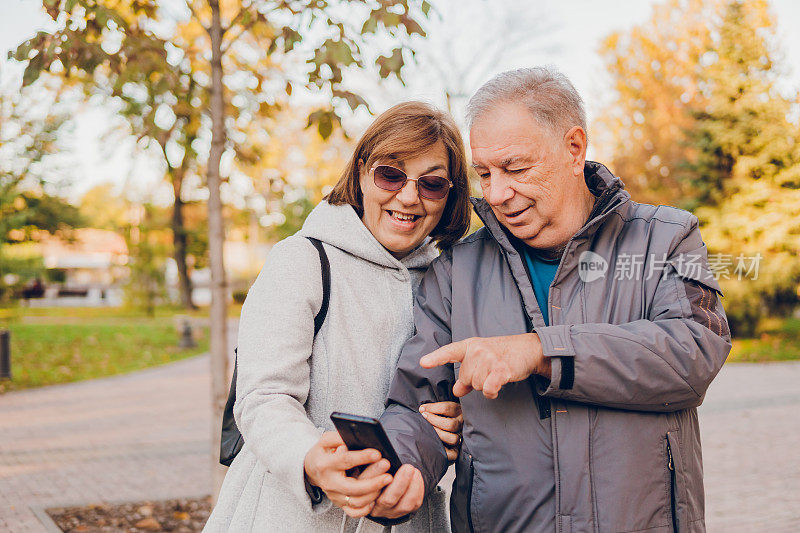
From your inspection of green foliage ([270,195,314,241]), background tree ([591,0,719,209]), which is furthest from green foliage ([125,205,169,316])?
background tree ([591,0,719,209])

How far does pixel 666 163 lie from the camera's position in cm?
2314

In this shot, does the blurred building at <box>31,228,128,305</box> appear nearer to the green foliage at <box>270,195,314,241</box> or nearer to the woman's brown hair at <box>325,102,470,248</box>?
the green foliage at <box>270,195,314,241</box>

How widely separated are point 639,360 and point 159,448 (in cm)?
672

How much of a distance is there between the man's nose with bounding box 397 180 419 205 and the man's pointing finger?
0.59 meters

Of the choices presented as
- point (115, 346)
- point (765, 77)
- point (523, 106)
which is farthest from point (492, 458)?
point (765, 77)

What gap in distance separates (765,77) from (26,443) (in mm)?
16228

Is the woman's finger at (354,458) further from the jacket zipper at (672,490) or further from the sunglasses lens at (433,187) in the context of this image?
the sunglasses lens at (433,187)

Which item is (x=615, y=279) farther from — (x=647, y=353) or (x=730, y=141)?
(x=730, y=141)

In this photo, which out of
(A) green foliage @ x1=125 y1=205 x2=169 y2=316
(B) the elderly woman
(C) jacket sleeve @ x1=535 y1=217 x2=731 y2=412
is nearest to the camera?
(C) jacket sleeve @ x1=535 y1=217 x2=731 y2=412

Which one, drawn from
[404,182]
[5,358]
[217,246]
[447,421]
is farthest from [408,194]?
[5,358]

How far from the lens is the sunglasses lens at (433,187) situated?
7.11 ft

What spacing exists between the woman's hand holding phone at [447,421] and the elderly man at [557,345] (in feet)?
0.09

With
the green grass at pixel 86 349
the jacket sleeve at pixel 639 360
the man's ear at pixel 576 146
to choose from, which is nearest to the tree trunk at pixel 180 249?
the green grass at pixel 86 349

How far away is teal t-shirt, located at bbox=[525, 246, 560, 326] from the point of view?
2.01 metres
